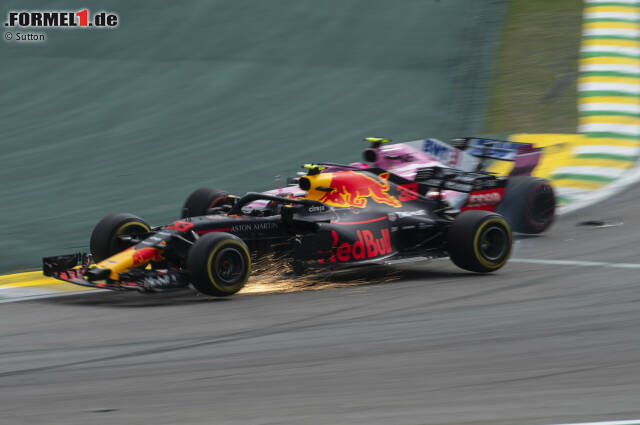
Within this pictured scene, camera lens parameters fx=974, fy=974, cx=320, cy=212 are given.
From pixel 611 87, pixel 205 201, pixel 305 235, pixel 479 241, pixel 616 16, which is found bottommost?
pixel 479 241

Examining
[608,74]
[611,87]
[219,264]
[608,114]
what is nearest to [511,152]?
[219,264]

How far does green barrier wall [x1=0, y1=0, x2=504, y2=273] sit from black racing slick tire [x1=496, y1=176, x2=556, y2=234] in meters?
4.01

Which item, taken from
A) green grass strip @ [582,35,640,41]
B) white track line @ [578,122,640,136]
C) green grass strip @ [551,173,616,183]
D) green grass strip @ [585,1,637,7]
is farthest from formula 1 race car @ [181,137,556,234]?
green grass strip @ [585,1,637,7]

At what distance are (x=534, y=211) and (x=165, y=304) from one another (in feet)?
18.1

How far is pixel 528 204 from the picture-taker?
1261 cm

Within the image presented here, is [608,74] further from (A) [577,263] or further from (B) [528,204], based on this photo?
(A) [577,263]

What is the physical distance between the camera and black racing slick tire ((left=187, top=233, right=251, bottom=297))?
29.6 feet

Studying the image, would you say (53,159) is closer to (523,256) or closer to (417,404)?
(523,256)

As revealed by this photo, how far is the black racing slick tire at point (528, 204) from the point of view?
41.3ft

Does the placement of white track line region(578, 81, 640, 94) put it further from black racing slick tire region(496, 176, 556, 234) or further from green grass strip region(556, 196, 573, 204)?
black racing slick tire region(496, 176, 556, 234)

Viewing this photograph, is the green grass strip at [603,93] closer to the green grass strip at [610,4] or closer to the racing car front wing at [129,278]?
the green grass strip at [610,4]

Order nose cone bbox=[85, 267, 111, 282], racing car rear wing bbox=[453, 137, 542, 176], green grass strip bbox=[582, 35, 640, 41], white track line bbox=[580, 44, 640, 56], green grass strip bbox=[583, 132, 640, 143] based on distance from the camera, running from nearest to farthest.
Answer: nose cone bbox=[85, 267, 111, 282]
racing car rear wing bbox=[453, 137, 542, 176]
green grass strip bbox=[583, 132, 640, 143]
white track line bbox=[580, 44, 640, 56]
green grass strip bbox=[582, 35, 640, 41]

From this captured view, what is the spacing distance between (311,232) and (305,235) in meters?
0.15

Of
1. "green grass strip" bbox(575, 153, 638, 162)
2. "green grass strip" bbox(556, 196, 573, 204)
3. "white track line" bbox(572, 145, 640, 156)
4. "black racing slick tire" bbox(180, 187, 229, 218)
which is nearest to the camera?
"black racing slick tire" bbox(180, 187, 229, 218)
